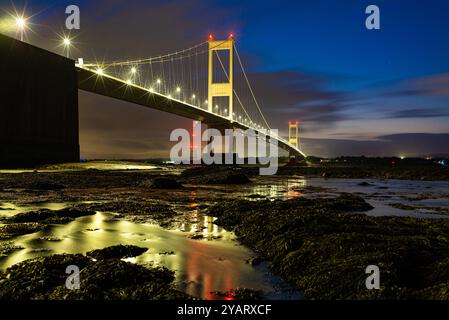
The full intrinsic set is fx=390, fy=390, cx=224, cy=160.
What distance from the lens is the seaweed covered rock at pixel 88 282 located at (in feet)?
9.79

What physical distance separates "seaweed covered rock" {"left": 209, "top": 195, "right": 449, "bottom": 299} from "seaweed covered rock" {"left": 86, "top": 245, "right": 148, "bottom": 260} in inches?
59.8

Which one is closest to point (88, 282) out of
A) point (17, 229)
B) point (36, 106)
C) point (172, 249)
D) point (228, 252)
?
point (172, 249)

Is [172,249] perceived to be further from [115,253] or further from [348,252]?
[348,252]

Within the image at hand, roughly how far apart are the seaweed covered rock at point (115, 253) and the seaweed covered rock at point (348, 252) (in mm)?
1519

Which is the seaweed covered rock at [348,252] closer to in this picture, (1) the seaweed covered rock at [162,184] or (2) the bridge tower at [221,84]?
(1) the seaweed covered rock at [162,184]

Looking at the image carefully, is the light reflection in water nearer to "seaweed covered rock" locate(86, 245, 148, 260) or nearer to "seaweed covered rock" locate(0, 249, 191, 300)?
"seaweed covered rock" locate(86, 245, 148, 260)

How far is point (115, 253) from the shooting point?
176 inches

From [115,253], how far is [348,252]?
8.43 feet

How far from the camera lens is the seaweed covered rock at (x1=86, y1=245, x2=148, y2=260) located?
439 centimetres

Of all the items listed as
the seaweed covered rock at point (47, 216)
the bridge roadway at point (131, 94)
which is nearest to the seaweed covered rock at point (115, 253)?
the seaweed covered rock at point (47, 216)

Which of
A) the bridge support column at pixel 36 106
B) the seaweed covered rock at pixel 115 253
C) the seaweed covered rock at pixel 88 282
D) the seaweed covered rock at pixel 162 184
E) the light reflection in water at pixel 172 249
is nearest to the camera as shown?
the seaweed covered rock at pixel 88 282
